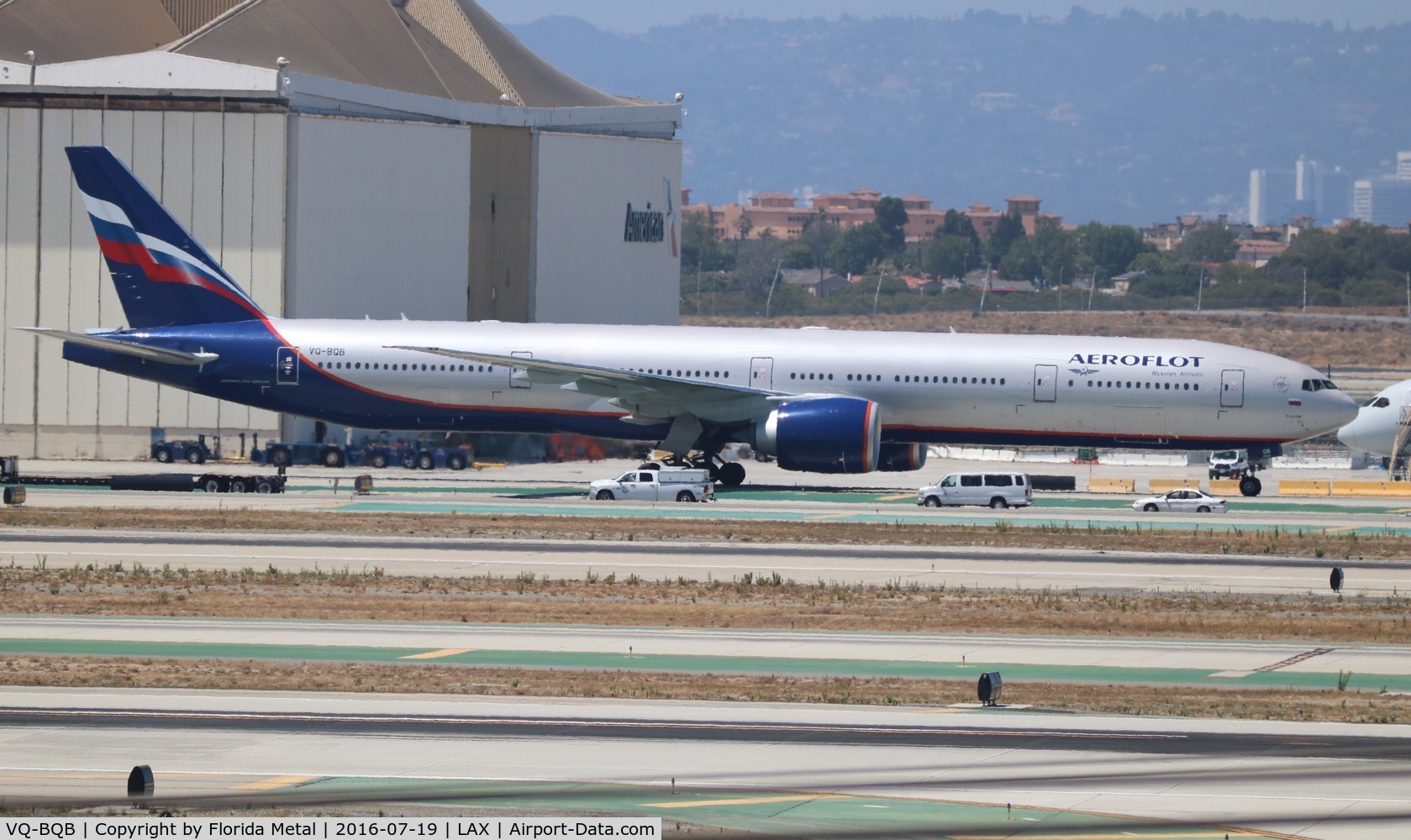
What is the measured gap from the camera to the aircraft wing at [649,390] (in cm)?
5038

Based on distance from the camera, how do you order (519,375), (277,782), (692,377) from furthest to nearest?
1. (519,375)
2. (692,377)
3. (277,782)

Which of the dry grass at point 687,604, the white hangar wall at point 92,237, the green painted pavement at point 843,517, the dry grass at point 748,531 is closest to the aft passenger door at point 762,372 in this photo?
the green painted pavement at point 843,517

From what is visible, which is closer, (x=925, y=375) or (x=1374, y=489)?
(x=925, y=375)

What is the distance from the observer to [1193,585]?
115ft

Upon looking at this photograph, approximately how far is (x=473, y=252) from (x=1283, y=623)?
5165cm

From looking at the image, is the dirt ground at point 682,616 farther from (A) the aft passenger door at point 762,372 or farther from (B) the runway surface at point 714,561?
(A) the aft passenger door at point 762,372

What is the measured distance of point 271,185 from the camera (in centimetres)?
6400

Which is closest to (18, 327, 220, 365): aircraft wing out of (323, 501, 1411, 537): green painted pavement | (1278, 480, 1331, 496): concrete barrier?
(323, 501, 1411, 537): green painted pavement

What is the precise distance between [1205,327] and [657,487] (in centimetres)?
11648

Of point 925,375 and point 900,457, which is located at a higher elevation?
point 925,375

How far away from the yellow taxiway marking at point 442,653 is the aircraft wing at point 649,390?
23015 mm

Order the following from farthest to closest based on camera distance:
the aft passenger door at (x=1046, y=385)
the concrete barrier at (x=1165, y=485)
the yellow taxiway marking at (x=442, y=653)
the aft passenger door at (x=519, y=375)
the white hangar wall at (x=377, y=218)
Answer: the white hangar wall at (x=377, y=218) → the concrete barrier at (x=1165, y=485) → the aft passenger door at (x=519, y=375) → the aft passenger door at (x=1046, y=385) → the yellow taxiway marking at (x=442, y=653)

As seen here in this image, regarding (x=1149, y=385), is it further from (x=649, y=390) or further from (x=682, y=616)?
(x=682, y=616)

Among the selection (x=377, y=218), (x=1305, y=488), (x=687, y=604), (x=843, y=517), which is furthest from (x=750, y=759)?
(x=377, y=218)
